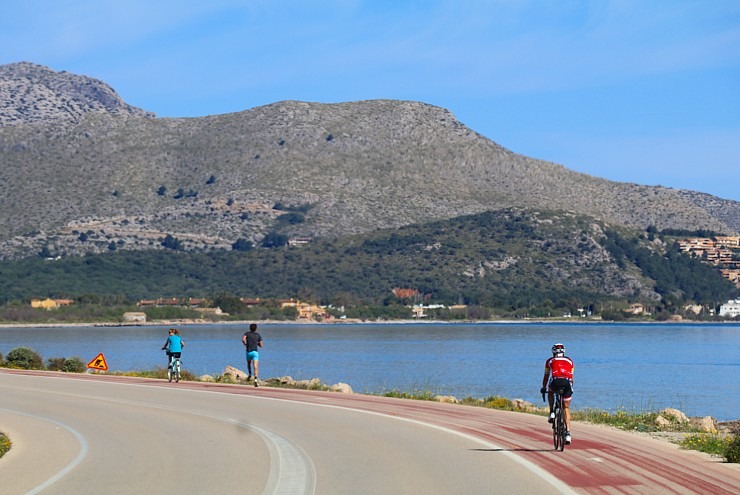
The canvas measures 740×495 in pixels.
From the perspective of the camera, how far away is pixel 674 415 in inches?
1003

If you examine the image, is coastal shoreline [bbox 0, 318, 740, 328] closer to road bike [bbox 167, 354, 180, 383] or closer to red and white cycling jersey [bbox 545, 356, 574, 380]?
road bike [bbox 167, 354, 180, 383]

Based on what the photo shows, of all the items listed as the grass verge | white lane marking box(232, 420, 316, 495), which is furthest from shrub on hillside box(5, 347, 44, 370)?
white lane marking box(232, 420, 316, 495)

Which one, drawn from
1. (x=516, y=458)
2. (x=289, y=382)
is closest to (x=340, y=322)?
(x=289, y=382)

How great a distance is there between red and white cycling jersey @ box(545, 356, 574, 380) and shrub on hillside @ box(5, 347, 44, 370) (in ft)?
98.4

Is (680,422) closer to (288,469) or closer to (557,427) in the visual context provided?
(557,427)

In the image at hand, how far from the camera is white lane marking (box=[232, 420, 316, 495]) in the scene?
13.4 m

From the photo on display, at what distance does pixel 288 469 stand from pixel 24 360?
31.5 meters

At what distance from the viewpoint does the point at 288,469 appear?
1503 cm

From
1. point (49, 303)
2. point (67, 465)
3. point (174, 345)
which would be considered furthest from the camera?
point (49, 303)

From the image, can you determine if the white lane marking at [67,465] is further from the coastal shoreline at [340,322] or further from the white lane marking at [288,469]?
the coastal shoreline at [340,322]

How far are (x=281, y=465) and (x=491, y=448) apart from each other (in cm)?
359

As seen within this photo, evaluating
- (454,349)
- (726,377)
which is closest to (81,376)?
(726,377)

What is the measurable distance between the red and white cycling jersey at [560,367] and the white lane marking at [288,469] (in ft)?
13.0

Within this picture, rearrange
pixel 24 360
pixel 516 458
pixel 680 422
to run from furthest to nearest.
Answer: pixel 24 360 → pixel 680 422 → pixel 516 458
